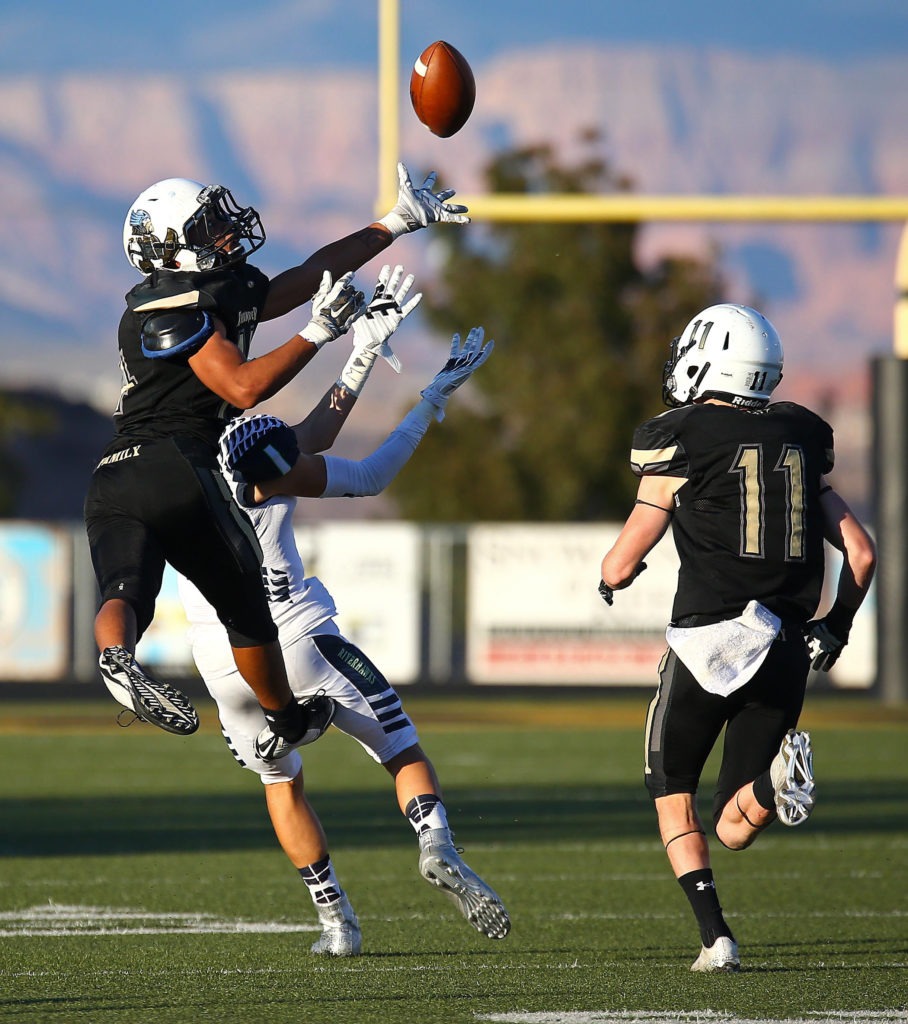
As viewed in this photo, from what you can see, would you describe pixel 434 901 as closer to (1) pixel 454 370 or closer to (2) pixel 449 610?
(1) pixel 454 370

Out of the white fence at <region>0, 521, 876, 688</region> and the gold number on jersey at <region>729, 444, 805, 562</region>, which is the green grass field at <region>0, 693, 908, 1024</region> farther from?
the white fence at <region>0, 521, 876, 688</region>

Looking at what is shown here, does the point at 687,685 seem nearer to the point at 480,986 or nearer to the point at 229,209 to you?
the point at 480,986

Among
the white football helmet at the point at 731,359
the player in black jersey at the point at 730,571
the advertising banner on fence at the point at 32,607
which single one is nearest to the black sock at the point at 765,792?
the player in black jersey at the point at 730,571

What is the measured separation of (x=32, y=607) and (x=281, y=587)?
541 inches

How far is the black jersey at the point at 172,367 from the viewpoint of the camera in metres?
4.77

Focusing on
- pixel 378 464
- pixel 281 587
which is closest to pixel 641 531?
pixel 378 464

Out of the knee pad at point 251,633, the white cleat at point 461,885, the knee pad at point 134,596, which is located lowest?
the white cleat at point 461,885

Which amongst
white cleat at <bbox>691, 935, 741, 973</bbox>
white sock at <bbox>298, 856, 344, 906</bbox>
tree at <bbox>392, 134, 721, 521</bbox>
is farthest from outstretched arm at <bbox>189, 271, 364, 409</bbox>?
tree at <bbox>392, 134, 721, 521</bbox>

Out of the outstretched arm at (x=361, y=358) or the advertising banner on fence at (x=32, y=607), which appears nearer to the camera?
the outstretched arm at (x=361, y=358)

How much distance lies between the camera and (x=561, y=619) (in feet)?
59.4

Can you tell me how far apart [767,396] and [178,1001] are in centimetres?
217

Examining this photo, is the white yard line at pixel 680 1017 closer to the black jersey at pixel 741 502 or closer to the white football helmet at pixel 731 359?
the black jersey at pixel 741 502

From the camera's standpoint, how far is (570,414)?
34094 millimetres

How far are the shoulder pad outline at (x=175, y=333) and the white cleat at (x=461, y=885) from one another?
144 centimetres
